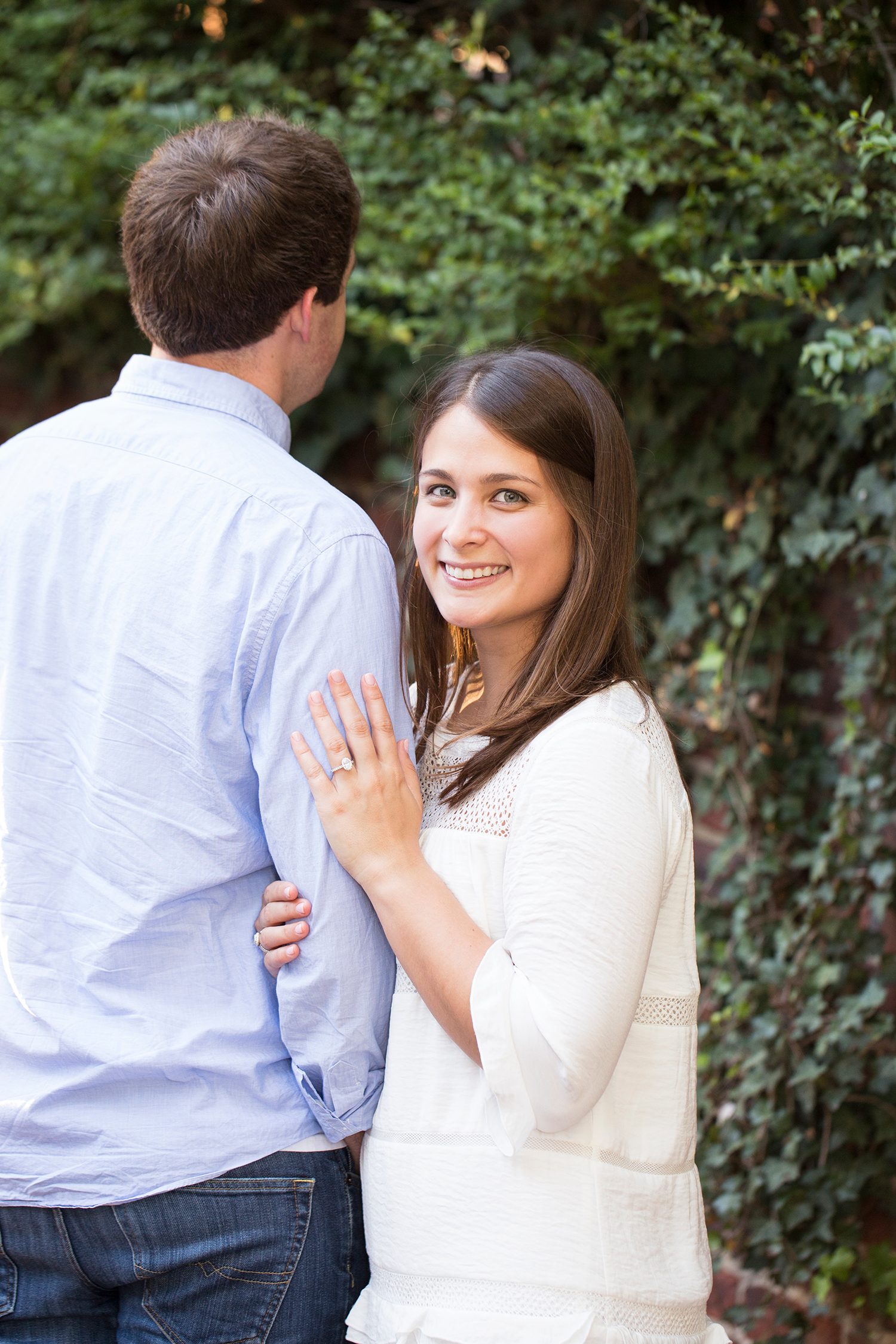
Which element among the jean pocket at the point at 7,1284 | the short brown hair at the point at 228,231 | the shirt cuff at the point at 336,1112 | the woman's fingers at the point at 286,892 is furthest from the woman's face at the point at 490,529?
the jean pocket at the point at 7,1284

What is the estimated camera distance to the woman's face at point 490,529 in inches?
51.8

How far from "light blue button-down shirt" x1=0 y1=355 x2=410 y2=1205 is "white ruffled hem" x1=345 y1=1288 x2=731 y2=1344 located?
19 cm

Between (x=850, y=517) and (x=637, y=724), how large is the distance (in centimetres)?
114

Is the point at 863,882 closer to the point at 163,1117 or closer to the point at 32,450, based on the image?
the point at 163,1117

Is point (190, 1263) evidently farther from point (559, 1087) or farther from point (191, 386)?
point (191, 386)

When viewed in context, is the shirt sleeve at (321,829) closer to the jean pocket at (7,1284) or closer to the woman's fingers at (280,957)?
the woman's fingers at (280,957)

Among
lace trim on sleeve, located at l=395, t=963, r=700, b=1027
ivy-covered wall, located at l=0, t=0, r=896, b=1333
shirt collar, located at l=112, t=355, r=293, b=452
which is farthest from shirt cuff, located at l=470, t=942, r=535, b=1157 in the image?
ivy-covered wall, located at l=0, t=0, r=896, b=1333

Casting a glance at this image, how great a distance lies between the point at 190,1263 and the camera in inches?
44.9

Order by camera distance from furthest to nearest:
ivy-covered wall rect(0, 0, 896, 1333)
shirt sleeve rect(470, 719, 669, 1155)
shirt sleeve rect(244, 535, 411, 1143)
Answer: ivy-covered wall rect(0, 0, 896, 1333) → shirt sleeve rect(244, 535, 411, 1143) → shirt sleeve rect(470, 719, 669, 1155)

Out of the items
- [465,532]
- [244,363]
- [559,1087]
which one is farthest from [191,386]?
[559,1087]

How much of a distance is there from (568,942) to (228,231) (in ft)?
2.69

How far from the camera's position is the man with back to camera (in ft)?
3.72

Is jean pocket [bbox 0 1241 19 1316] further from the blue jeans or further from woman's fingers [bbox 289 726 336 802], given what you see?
woman's fingers [bbox 289 726 336 802]

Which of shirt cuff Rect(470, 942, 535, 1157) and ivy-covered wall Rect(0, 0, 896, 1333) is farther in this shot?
ivy-covered wall Rect(0, 0, 896, 1333)
